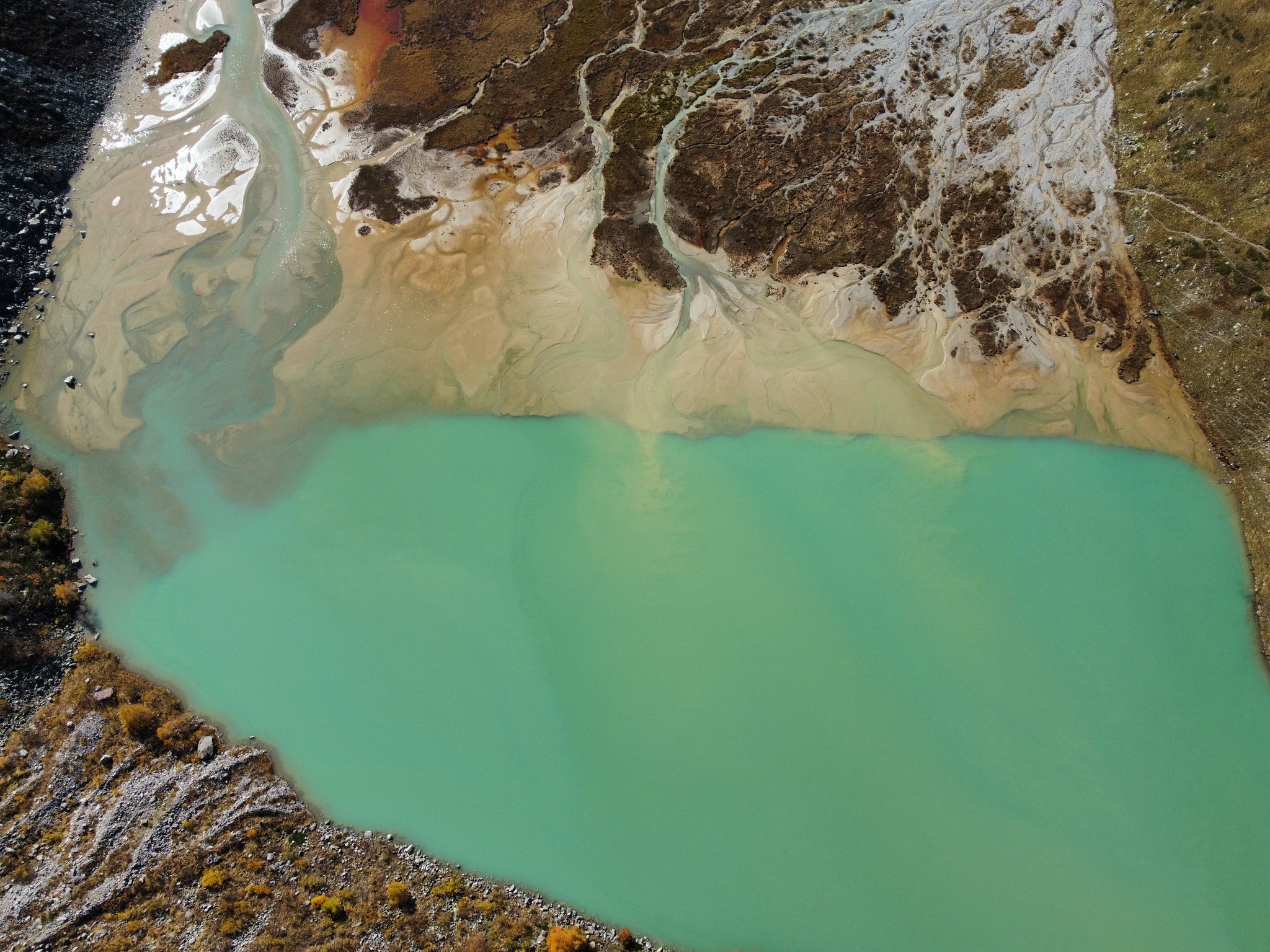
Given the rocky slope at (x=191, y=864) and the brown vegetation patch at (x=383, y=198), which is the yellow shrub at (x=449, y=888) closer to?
the rocky slope at (x=191, y=864)

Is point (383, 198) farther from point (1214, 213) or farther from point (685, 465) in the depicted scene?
point (1214, 213)

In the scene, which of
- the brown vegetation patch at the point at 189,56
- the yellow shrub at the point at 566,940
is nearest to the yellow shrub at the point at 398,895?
the yellow shrub at the point at 566,940

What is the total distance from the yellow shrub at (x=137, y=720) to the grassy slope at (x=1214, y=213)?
38.9 meters

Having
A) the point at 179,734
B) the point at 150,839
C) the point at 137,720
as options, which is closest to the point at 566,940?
the point at 150,839

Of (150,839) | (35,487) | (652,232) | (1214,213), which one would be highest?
(652,232)

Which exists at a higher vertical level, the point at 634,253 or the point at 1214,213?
the point at 634,253

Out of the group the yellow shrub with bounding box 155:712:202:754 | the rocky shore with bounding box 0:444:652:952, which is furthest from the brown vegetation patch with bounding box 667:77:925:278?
the yellow shrub with bounding box 155:712:202:754

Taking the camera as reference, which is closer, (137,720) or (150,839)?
(150,839)

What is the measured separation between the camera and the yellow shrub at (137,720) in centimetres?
2238

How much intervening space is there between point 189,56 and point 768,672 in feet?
135

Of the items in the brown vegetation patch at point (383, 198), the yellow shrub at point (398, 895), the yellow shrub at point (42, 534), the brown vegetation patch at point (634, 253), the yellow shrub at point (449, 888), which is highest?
the brown vegetation patch at point (383, 198)

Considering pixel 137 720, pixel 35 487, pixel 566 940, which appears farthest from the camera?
pixel 35 487

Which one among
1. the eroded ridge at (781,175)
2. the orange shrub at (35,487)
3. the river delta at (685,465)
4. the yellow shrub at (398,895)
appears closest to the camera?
the yellow shrub at (398,895)

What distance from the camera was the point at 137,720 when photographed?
22.4 m
